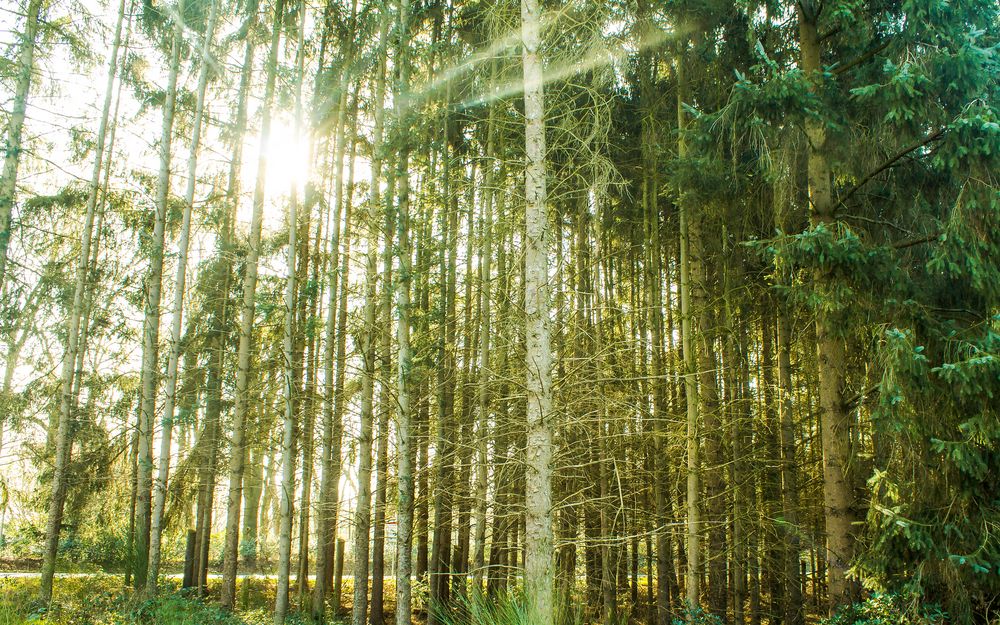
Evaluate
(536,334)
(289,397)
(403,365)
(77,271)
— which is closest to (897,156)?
(536,334)

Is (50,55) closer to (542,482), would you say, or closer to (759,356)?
(542,482)

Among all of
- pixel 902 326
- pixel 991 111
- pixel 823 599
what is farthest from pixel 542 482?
pixel 823 599

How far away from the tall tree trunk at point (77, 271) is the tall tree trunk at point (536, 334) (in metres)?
6.42

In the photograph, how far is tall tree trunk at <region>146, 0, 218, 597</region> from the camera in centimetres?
917

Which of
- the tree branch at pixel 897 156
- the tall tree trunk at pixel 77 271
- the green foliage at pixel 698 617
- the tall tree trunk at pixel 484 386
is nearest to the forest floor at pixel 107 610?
the tall tree trunk at pixel 77 271

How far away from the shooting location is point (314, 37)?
11367mm

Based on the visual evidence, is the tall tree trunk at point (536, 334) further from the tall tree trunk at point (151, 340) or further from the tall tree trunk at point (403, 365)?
the tall tree trunk at point (151, 340)

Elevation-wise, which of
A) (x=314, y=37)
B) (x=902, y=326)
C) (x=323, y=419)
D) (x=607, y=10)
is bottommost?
(x=323, y=419)

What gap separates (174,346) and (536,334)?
7.20 metres

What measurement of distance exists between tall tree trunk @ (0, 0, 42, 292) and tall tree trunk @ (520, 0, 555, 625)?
6404 mm

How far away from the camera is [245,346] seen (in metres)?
10.2

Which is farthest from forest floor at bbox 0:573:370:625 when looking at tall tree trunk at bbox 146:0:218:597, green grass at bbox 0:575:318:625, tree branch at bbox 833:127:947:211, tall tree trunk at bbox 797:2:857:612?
tree branch at bbox 833:127:947:211

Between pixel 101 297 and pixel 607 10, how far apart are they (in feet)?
35.8

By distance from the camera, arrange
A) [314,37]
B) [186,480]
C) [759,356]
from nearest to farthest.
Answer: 1. [314,37]
2. [186,480]
3. [759,356]
